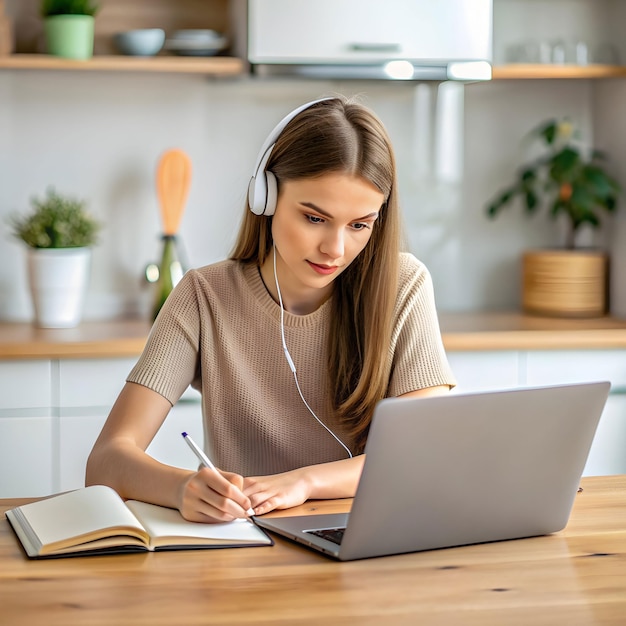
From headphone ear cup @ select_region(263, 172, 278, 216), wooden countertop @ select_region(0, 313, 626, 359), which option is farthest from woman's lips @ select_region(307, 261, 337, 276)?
wooden countertop @ select_region(0, 313, 626, 359)

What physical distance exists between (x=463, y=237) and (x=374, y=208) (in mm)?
1806

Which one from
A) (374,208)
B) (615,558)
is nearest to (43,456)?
(374,208)

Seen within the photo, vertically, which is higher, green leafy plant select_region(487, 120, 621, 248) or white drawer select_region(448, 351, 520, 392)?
green leafy plant select_region(487, 120, 621, 248)

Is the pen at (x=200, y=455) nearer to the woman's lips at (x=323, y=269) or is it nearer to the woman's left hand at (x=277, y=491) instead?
the woman's left hand at (x=277, y=491)

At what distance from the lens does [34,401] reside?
2645 millimetres

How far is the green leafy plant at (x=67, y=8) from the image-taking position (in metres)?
2.86

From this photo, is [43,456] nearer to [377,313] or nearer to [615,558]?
[377,313]

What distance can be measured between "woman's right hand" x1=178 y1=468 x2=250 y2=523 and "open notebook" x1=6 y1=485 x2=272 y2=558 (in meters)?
0.01

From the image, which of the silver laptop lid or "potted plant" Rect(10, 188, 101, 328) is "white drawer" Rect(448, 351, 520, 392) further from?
the silver laptop lid

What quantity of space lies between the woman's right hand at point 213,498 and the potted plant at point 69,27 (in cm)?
188

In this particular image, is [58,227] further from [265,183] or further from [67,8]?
[265,183]

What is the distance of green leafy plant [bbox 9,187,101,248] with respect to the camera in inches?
114

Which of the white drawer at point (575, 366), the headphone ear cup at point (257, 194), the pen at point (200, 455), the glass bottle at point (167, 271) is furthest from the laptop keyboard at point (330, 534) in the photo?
the glass bottle at point (167, 271)

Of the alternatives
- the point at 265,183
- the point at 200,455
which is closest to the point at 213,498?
the point at 200,455
